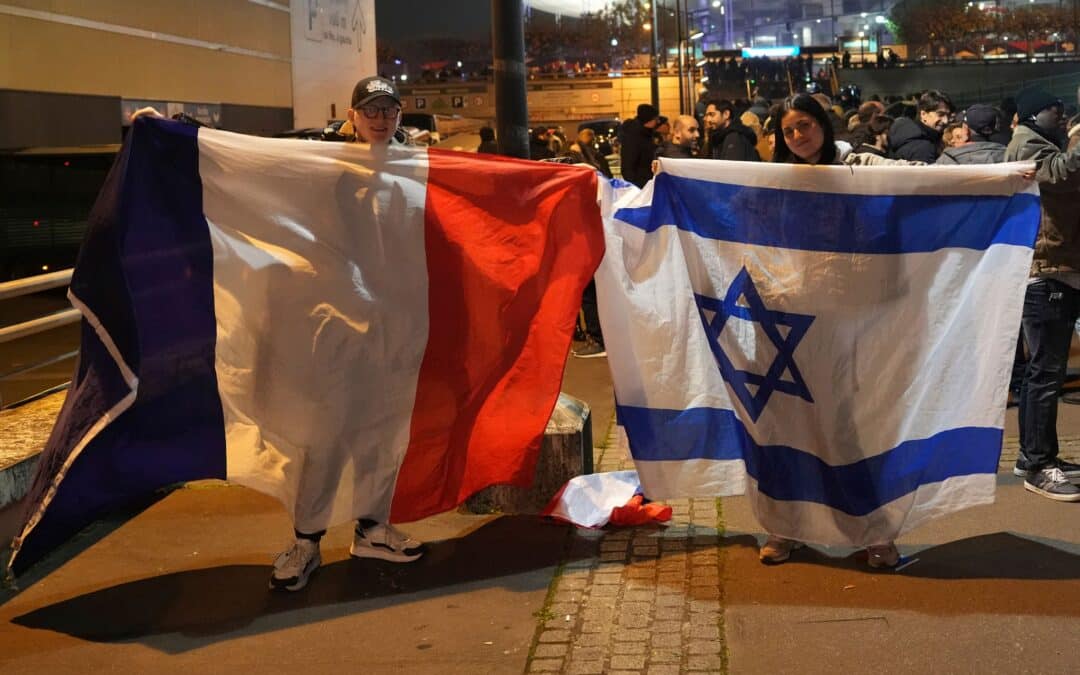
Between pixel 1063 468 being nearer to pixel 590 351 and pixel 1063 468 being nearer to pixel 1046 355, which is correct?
pixel 1046 355

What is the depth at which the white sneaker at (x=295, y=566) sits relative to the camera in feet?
16.6

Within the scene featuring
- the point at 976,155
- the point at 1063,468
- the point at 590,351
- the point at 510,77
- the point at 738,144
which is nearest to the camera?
the point at 1063,468

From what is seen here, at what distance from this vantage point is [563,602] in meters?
4.87

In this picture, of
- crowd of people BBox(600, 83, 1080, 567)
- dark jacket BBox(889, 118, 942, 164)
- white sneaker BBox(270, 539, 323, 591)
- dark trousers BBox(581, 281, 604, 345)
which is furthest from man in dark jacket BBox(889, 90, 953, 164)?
white sneaker BBox(270, 539, 323, 591)

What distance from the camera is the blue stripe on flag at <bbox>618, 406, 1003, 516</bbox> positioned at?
4957mm

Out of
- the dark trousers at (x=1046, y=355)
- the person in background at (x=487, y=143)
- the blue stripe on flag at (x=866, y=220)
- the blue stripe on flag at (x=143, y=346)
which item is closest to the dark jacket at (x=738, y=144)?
the person in background at (x=487, y=143)

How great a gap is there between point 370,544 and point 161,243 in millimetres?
1571

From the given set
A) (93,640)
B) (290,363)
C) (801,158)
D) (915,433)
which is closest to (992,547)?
(915,433)

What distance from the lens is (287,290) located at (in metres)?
4.98

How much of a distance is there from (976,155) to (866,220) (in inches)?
109

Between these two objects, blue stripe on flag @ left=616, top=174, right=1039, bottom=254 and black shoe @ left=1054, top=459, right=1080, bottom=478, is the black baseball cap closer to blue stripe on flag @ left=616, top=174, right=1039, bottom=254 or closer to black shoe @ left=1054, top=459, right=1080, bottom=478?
blue stripe on flag @ left=616, top=174, right=1039, bottom=254

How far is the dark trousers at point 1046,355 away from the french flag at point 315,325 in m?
2.31

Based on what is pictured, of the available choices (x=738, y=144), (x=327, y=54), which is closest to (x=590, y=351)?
(x=738, y=144)

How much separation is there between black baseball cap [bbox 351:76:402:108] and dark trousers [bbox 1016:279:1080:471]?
3187mm
